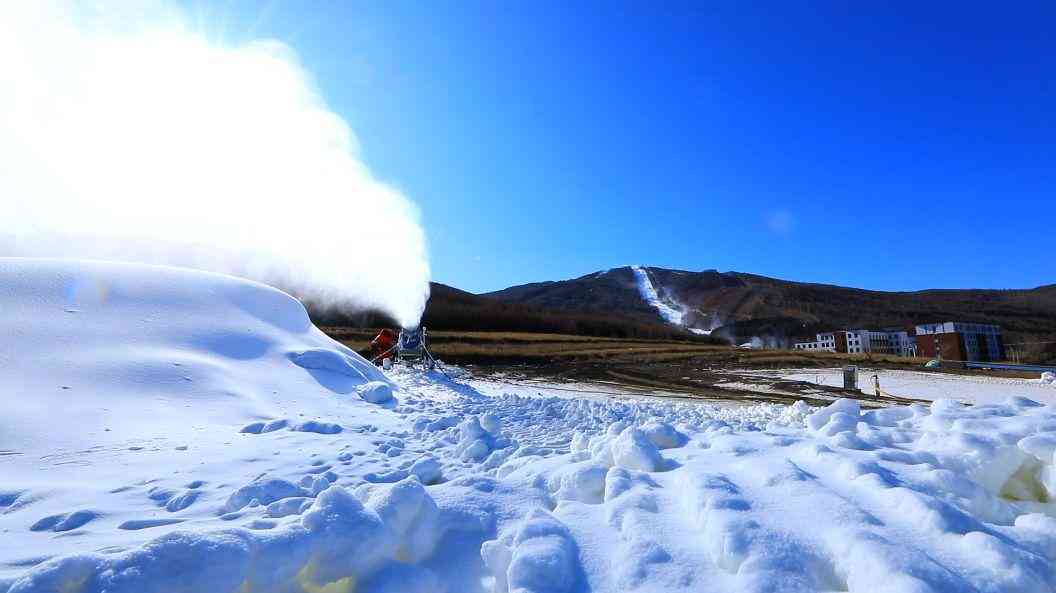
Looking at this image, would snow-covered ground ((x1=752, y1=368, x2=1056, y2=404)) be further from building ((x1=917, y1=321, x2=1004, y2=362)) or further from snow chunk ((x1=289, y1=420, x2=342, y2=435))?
building ((x1=917, y1=321, x2=1004, y2=362))

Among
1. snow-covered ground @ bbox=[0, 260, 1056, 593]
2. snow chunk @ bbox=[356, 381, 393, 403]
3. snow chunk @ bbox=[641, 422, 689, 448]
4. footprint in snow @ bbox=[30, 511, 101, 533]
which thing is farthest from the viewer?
snow chunk @ bbox=[356, 381, 393, 403]

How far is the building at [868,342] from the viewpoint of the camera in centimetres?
7806

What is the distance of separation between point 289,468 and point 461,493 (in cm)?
228

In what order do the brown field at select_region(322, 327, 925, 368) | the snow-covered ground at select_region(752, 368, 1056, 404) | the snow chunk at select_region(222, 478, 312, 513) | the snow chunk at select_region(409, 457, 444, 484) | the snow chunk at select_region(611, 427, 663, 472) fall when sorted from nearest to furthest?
the snow chunk at select_region(222, 478, 312, 513) → the snow chunk at select_region(611, 427, 663, 472) → the snow chunk at select_region(409, 457, 444, 484) → the snow-covered ground at select_region(752, 368, 1056, 404) → the brown field at select_region(322, 327, 925, 368)

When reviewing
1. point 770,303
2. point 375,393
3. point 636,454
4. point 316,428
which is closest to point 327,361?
point 375,393

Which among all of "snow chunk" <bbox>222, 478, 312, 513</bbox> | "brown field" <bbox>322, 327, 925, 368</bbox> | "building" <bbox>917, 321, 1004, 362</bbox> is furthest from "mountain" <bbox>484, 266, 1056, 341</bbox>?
"snow chunk" <bbox>222, 478, 312, 513</bbox>

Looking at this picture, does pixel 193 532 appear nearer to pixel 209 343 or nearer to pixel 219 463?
pixel 219 463

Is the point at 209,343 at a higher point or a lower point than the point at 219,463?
higher

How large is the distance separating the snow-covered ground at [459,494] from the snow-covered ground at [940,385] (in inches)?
593

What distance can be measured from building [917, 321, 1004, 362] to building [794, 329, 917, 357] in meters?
→ 15.4

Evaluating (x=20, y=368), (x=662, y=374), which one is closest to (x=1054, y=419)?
(x=20, y=368)

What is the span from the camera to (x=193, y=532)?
2533 mm

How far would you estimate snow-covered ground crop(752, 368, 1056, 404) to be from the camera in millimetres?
17922

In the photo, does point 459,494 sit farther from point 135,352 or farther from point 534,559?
point 135,352
